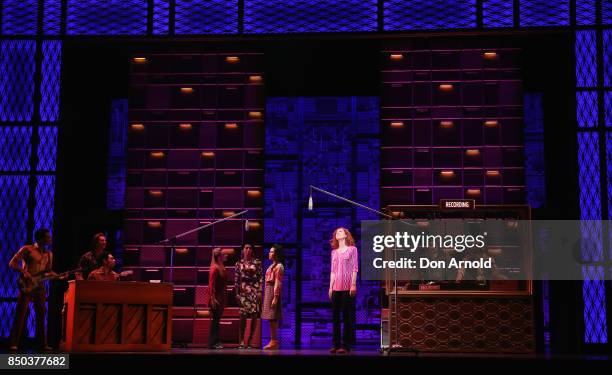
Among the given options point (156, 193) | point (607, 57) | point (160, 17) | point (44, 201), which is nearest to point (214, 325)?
point (156, 193)

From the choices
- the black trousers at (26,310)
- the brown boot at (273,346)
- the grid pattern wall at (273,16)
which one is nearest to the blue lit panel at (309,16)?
the grid pattern wall at (273,16)

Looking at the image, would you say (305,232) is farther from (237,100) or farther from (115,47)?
(115,47)

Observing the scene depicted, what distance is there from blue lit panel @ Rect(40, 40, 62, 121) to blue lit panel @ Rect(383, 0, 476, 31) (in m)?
4.66

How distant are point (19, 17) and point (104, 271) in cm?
444

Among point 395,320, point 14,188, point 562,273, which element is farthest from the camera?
point 14,188

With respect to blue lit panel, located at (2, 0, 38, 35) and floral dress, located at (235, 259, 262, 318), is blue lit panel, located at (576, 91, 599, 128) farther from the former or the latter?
blue lit panel, located at (2, 0, 38, 35)

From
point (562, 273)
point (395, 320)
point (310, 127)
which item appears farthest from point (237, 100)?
point (562, 273)

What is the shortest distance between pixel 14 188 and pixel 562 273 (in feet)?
24.4

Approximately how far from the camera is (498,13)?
1077cm

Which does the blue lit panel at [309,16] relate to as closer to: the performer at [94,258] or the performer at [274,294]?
the performer at [274,294]

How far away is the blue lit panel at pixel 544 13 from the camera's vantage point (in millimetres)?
10703

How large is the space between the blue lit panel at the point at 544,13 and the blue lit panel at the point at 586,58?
0.31 meters

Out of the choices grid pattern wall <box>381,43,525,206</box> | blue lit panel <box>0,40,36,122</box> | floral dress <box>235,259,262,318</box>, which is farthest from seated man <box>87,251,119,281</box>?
grid pattern wall <box>381,43,525,206</box>

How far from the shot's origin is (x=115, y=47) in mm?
11180
